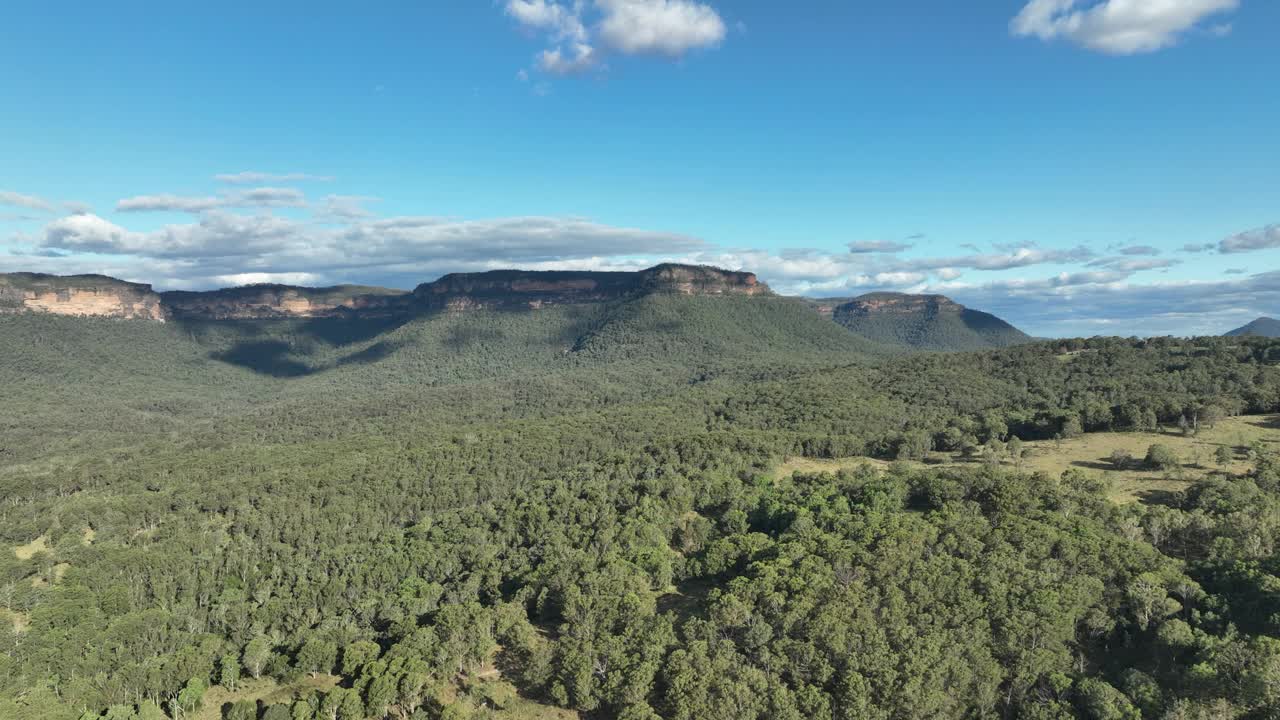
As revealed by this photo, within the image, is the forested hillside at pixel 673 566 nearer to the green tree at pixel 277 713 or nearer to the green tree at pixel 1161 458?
the green tree at pixel 277 713

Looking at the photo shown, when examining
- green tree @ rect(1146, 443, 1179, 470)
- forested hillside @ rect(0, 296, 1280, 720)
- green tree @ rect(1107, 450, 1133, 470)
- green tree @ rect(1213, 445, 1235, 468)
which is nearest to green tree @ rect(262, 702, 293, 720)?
forested hillside @ rect(0, 296, 1280, 720)

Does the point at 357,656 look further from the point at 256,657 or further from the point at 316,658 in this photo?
the point at 256,657

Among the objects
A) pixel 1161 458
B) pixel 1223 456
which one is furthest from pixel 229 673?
pixel 1223 456

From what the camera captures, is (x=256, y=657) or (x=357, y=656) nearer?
(x=357, y=656)

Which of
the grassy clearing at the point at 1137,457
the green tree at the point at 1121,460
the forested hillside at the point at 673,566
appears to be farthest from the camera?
the green tree at the point at 1121,460

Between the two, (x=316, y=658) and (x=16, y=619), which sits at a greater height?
(x=316, y=658)

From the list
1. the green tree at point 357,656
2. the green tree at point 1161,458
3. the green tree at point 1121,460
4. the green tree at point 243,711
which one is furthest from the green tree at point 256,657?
the green tree at point 1161,458
